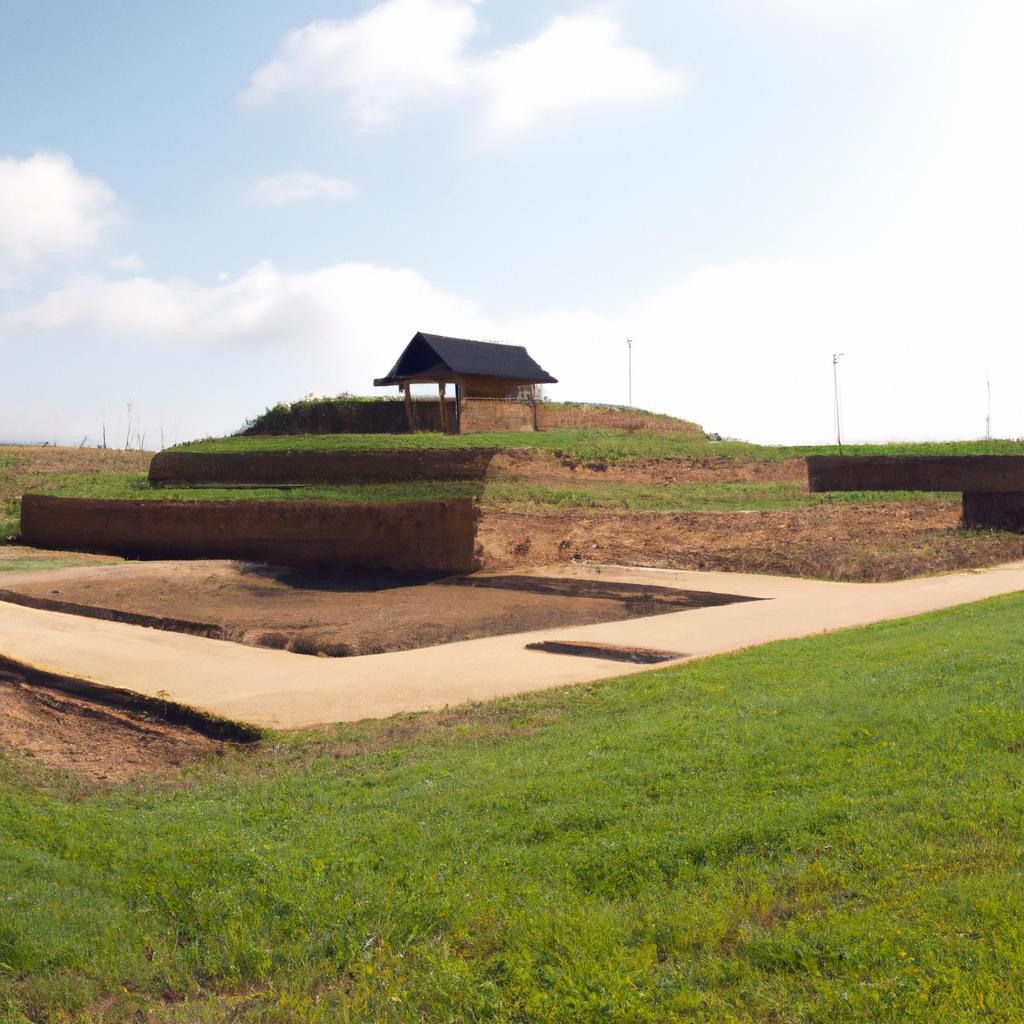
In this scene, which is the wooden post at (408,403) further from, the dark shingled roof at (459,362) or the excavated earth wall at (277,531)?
the excavated earth wall at (277,531)

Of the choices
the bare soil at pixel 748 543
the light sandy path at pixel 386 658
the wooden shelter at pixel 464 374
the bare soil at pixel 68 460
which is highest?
the wooden shelter at pixel 464 374

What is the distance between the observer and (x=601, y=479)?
25.0 metres

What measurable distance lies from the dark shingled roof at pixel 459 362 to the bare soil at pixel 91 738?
70.8 ft

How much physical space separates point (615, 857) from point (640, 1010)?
1.24m

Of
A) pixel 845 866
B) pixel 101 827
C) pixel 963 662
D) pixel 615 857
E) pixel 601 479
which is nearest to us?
pixel 845 866

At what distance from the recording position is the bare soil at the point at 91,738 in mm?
8102

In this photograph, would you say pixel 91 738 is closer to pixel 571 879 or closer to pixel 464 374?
pixel 571 879

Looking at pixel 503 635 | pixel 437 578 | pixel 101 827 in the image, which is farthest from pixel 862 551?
pixel 101 827

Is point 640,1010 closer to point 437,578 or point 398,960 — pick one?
point 398,960

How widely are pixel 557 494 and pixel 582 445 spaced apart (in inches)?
149

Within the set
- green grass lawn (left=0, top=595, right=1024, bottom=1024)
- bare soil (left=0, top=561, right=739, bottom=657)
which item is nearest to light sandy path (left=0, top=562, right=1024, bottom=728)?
bare soil (left=0, top=561, right=739, bottom=657)

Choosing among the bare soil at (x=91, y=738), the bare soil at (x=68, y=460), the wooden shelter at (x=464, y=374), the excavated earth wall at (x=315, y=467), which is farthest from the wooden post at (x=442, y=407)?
the bare soil at (x=91, y=738)

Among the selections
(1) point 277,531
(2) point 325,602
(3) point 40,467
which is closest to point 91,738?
(2) point 325,602

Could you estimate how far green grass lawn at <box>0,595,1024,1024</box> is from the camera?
3611 millimetres
